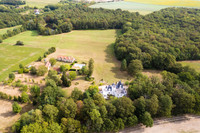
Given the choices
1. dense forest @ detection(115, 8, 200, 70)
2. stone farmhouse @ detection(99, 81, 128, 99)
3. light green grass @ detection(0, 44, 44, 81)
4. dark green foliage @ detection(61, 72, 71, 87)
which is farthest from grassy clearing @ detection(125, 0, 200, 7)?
dark green foliage @ detection(61, 72, 71, 87)

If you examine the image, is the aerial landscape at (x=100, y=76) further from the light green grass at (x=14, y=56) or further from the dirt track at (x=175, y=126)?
the light green grass at (x=14, y=56)

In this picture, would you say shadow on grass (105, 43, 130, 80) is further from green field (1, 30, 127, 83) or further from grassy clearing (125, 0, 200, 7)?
grassy clearing (125, 0, 200, 7)

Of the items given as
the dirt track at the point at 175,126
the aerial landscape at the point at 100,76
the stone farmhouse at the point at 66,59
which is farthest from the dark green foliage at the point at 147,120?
the stone farmhouse at the point at 66,59

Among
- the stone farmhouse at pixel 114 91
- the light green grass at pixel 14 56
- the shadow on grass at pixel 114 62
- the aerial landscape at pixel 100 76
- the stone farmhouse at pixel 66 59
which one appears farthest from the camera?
the stone farmhouse at pixel 66 59

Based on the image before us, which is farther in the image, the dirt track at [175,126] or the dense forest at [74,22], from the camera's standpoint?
the dense forest at [74,22]

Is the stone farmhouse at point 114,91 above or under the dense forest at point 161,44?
under

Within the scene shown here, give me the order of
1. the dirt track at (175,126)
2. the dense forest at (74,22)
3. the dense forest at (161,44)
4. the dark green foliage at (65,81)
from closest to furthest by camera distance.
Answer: the dirt track at (175,126), the dark green foliage at (65,81), the dense forest at (161,44), the dense forest at (74,22)

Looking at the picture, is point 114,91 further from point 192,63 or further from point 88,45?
point 88,45

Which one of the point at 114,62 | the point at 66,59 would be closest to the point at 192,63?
the point at 114,62
